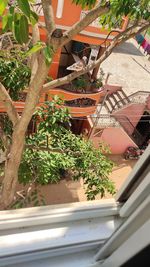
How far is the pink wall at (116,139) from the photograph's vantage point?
9.17 metres

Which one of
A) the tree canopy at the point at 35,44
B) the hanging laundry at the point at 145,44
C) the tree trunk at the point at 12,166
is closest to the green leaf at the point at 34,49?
the tree canopy at the point at 35,44

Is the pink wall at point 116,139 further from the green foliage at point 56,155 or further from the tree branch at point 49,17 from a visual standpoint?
the tree branch at point 49,17

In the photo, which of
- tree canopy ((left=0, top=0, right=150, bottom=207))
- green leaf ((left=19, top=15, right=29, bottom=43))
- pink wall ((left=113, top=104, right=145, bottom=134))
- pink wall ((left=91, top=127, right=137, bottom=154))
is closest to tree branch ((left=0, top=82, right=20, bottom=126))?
tree canopy ((left=0, top=0, right=150, bottom=207))

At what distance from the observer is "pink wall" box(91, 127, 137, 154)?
9.17 m

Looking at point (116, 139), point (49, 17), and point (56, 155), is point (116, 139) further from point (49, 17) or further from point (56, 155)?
point (49, 17)

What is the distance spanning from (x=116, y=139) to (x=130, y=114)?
1201 mm

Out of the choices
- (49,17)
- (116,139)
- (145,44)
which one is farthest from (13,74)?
(145,44)

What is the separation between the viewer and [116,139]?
31.1ft

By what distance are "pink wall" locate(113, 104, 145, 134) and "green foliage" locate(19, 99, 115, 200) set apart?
4802 millimetres

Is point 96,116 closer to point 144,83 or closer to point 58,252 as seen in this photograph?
point 144,83

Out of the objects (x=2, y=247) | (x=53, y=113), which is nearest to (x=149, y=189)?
(x=2, y=247)

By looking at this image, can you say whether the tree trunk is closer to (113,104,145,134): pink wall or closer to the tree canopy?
the tree canopy

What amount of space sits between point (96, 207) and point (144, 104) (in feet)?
29.8

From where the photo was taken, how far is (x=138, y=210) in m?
0.99
